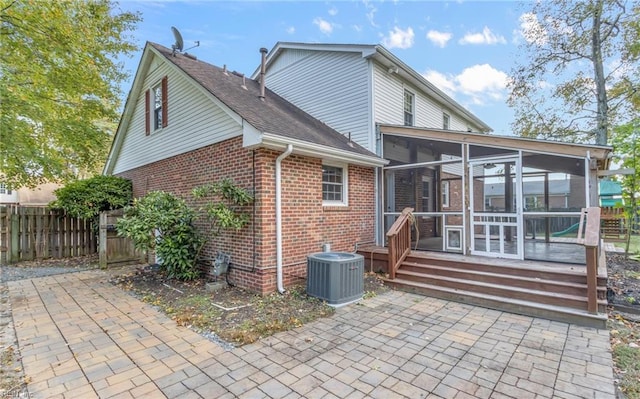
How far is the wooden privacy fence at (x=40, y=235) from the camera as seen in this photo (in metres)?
9.16

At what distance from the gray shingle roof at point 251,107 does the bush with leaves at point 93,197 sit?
509cm

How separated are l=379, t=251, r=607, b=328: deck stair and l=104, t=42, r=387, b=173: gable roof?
307cm

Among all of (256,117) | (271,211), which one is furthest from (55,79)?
(271,211)

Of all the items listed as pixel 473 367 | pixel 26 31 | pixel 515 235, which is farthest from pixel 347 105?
pixel 26 31

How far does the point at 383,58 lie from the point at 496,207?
5.19 m

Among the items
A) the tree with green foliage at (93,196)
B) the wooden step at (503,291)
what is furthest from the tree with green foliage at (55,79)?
the wooden step at (503,291)

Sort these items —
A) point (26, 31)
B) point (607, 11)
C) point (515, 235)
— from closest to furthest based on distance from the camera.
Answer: point (515, 235)
point (26, 31)
point (607, 11)

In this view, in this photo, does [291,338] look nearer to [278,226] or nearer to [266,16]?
[278,226]

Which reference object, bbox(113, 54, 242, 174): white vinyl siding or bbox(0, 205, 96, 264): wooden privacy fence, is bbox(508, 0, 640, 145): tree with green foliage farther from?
bbox(0, 205, 96, 264): wooden privacy fence

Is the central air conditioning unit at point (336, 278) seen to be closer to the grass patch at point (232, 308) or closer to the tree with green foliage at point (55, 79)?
the grass patch at point (232, 308)

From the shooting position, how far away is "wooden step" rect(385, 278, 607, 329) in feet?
14.9

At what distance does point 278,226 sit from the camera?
19.9 feet

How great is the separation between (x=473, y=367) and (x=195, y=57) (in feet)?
35.0

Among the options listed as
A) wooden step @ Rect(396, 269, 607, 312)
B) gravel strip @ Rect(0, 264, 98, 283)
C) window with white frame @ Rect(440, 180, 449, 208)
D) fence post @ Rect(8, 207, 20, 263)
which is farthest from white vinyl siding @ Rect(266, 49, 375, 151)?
fence post @ Rect(8, 207, 20, 263)
